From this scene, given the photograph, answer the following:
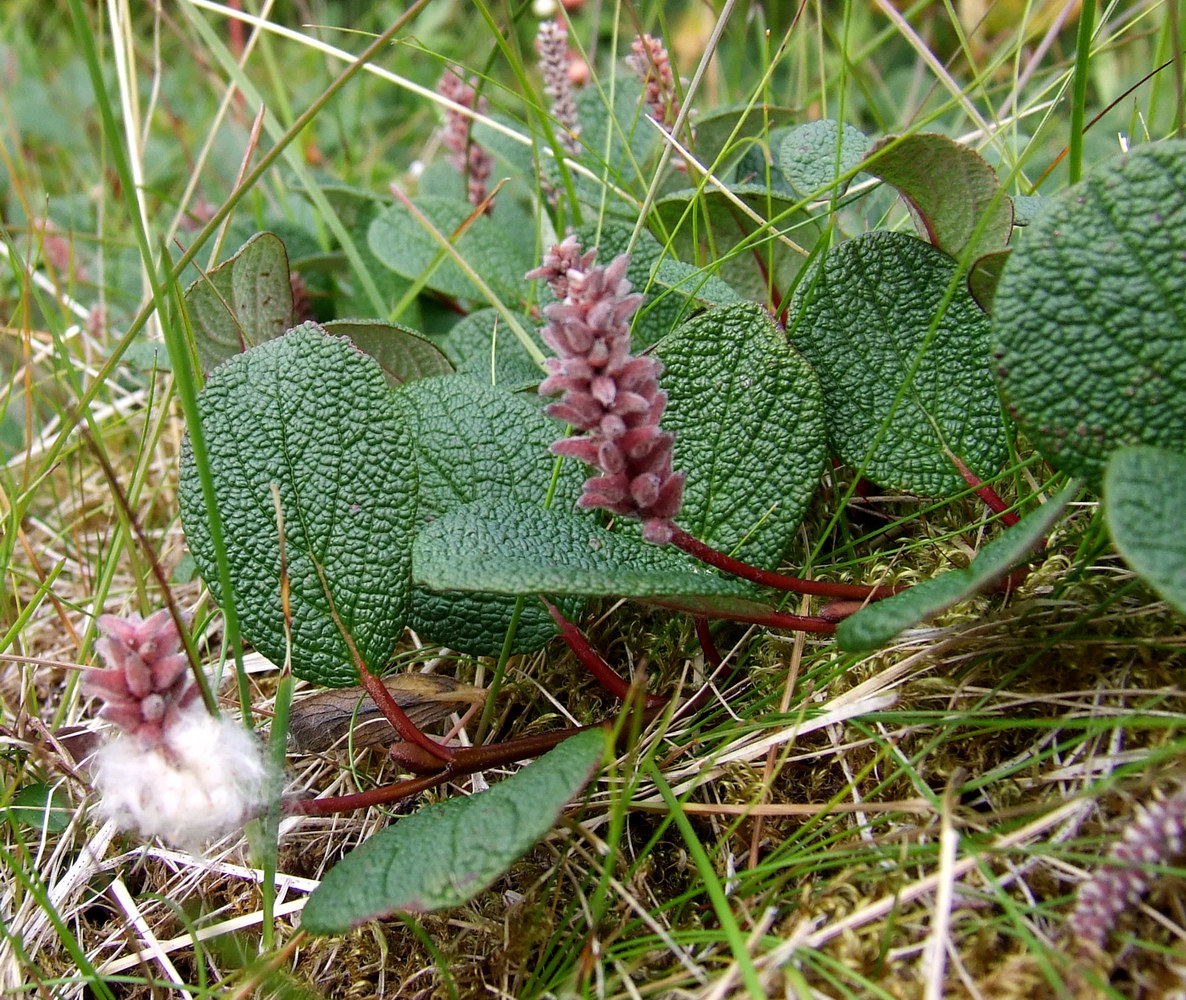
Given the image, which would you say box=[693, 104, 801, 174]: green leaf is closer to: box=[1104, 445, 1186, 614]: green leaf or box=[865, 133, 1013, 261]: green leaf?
box=[865, 133, 1013, 261]: green leaf

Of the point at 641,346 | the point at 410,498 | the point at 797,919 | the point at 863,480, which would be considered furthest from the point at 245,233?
the point at 797,919

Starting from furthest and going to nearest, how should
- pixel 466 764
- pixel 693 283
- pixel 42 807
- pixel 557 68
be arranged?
pixel 557 68 → pixel 693 283 → pixel 42 807 → pixel 466 764

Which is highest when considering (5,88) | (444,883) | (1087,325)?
(5,88)

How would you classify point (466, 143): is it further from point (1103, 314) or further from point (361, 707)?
point (1103, 314)

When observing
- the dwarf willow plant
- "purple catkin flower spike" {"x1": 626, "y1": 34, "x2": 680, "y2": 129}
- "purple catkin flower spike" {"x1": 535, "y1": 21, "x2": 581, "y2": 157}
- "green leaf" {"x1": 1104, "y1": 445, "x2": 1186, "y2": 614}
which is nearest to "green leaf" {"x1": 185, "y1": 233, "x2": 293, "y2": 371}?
the dwarf willow plant

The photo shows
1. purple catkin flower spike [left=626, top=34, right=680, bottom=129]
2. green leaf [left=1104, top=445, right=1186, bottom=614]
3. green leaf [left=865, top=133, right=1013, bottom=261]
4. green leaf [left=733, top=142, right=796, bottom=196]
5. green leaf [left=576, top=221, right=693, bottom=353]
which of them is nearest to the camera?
green leaf [left=1104, top=445, right=1186, bottom=614]

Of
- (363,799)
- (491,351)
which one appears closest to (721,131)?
(491,351)

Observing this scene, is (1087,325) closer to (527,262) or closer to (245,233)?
(527,262)
